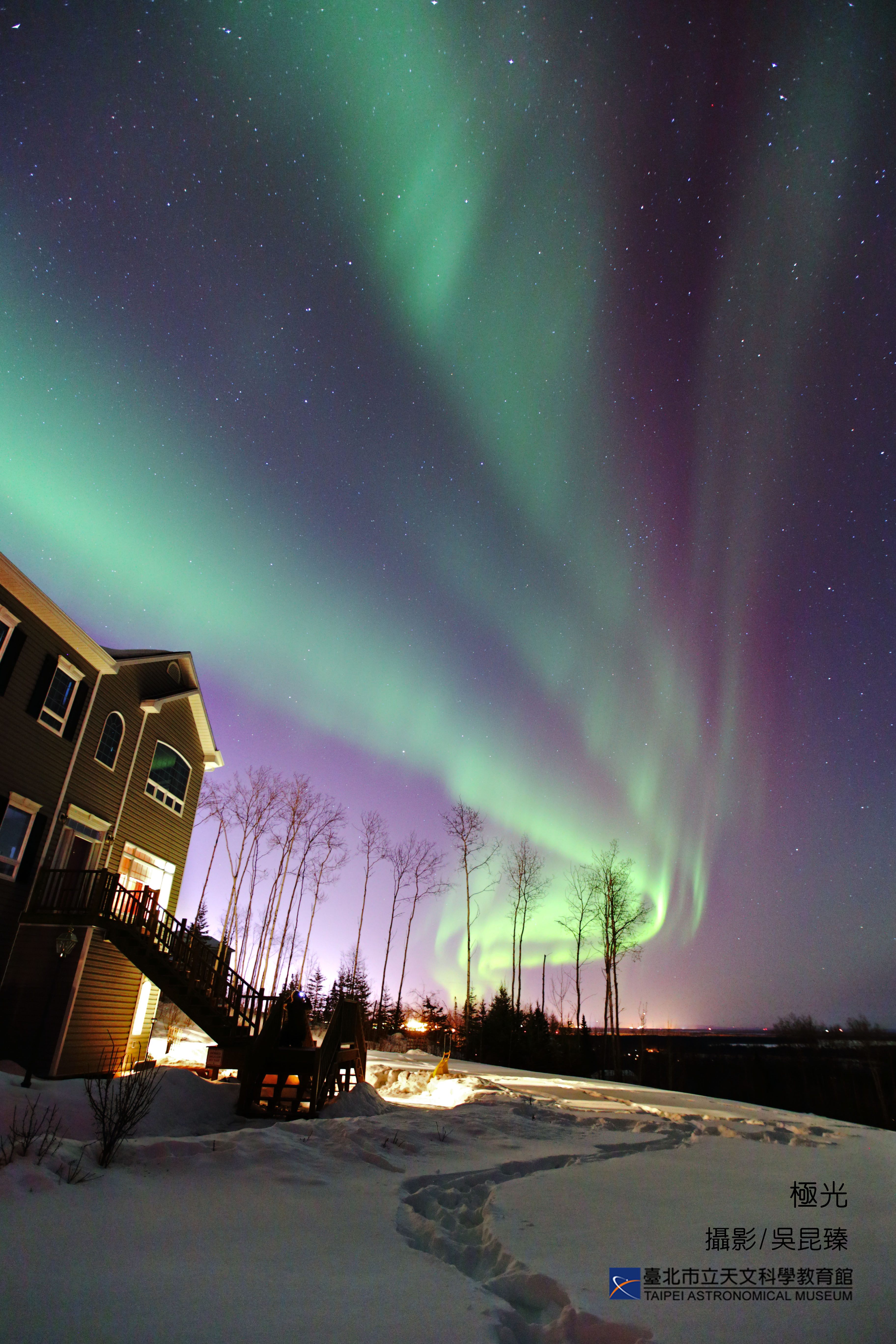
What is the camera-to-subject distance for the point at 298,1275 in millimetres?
4008

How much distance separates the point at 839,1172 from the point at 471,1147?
4.44 metres

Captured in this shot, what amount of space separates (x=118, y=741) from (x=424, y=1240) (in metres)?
14.6

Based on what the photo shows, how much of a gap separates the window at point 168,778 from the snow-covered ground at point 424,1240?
1004 cm

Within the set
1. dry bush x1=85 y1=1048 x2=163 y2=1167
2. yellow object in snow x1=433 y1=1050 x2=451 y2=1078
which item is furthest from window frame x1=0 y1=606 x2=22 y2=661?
yellow object in snow x1=433 y1=1050 x2=451 y2=1078

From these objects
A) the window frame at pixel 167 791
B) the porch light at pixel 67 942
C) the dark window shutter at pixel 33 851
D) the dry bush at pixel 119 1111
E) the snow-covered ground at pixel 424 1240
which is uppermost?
the window frame at pixel 167 791

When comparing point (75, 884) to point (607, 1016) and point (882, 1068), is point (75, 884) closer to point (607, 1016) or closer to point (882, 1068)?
point (607, 1016)

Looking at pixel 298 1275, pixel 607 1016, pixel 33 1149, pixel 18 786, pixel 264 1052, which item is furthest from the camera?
pixel 607 1016

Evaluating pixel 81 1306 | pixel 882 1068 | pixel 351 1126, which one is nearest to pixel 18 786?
pixel 351 1126

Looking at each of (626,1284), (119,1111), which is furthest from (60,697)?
(626,1284)

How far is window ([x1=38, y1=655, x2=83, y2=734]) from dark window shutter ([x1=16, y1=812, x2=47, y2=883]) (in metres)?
1.93

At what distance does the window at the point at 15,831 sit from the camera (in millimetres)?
13055

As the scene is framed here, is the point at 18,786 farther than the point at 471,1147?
Yes

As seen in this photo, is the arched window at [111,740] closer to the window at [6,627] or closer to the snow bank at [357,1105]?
the window at [6,627]

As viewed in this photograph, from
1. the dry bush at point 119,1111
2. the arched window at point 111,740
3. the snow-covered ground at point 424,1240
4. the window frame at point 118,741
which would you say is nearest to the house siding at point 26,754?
the window frame at point 118,741
